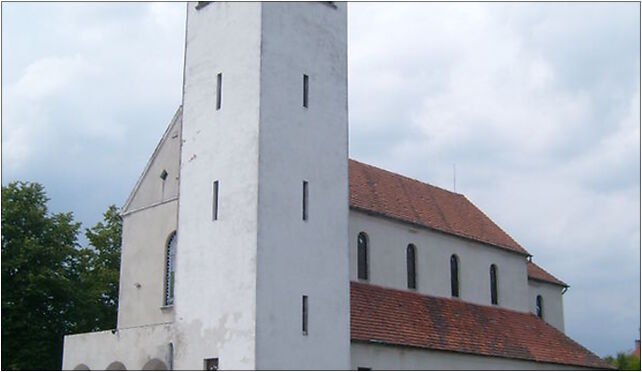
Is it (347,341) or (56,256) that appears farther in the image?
(56,256)

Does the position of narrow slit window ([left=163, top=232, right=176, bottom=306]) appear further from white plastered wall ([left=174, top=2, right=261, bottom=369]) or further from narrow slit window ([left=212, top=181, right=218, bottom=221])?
narrow slit window ([left=212, top=181, right=218, bottom=221])

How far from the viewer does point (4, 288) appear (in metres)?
34.9

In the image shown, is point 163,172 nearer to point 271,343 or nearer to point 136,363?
point 136,363

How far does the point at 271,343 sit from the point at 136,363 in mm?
4711

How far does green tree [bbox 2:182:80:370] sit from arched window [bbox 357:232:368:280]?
567 inches

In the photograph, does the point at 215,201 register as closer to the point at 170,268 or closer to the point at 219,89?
the point at 219,89

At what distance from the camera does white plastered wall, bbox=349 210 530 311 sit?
94.6ft

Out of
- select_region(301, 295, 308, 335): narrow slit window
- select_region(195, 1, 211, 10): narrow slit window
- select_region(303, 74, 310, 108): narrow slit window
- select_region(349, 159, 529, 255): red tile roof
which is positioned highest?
select_region(195, 1, 211, 10): narrow slit window

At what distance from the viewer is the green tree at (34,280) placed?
34750 mm

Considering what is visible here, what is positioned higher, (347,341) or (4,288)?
(4,288)

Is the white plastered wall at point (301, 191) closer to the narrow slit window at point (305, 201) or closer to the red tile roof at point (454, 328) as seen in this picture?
the narrow slit window at point (305, 201)

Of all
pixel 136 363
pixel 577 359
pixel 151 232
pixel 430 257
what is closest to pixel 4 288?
pixel 151 232

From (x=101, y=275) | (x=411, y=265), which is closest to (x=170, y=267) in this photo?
(x=411, y=265)

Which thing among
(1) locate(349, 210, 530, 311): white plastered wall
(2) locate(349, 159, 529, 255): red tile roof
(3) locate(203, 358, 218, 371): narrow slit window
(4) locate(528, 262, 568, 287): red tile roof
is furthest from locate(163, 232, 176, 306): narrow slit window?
(4) locate(528, 262, 568, 287): red tile roof
